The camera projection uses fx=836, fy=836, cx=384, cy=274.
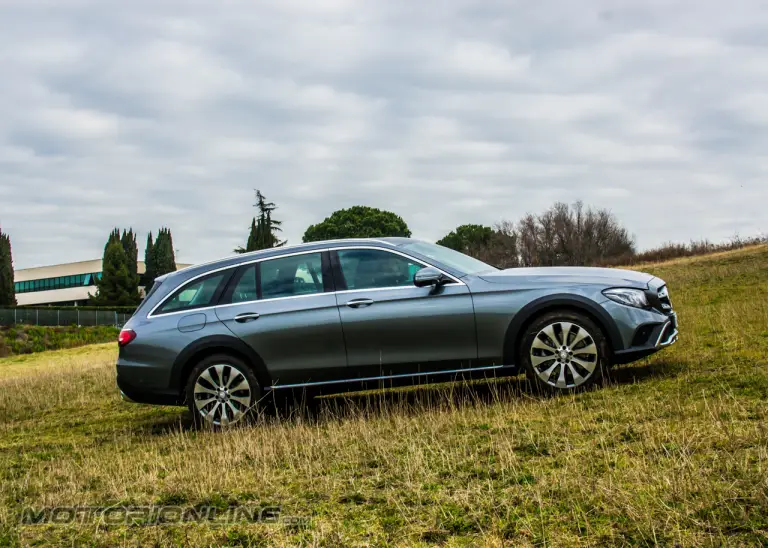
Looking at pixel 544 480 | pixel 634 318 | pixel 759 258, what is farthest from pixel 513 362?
pixel 759 258

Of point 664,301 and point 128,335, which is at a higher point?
point 128,335

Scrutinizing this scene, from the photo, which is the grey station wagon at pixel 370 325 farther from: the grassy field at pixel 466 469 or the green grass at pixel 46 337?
the green grass at pixel 46 337

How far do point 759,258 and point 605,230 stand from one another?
54.8 metres

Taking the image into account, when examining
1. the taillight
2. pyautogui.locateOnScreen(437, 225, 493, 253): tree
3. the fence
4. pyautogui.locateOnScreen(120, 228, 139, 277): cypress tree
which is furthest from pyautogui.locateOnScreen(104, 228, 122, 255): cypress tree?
the taillight

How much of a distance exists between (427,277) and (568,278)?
1.31 m

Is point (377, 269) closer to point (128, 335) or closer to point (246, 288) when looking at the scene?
point (246, 288)

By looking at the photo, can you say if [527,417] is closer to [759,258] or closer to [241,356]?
[241,356]

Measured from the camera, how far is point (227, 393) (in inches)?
316

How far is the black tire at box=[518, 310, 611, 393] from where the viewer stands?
7.44 m

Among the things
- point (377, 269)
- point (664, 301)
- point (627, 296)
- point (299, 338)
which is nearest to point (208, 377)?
point (299, 338)

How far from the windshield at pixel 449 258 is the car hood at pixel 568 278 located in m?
0.28

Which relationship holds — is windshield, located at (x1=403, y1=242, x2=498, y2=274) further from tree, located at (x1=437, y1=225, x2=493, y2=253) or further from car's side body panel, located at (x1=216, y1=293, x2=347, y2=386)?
tree, located at (x1=437, y1=225, x2=493, y2=253)

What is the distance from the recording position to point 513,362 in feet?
24.9

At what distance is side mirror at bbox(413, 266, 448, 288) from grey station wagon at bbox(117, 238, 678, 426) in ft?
0.04
